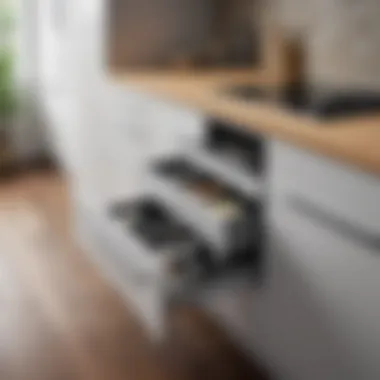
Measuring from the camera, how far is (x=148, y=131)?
8.57 ft

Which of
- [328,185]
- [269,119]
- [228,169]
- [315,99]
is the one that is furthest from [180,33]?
[328,185]

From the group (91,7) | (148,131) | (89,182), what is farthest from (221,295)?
(91,7)

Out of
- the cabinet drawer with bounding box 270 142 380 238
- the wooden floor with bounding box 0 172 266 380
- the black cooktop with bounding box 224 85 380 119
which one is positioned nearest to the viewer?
the cabinet drawer with bounding box 270 142 380 238

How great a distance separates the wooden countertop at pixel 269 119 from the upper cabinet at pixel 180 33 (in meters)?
0.17

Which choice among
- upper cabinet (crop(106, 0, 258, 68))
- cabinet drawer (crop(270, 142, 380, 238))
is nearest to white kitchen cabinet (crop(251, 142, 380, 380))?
cabinet drawer (crop(270, 142, 380, 238))

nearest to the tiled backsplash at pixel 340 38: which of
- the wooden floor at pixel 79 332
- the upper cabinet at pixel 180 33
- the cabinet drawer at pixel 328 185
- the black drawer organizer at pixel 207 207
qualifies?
the upper cabinet at pixel 180 33

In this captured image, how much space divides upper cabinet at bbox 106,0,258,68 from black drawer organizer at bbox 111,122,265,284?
0.66 meters

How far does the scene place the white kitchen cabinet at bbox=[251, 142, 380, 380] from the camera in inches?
62.1

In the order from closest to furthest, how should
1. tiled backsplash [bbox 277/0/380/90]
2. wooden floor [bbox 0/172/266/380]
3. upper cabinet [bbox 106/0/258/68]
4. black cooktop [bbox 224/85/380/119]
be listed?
1. black cooktop [bbox 224/85/380/119]
2. wooden floor [bbox 0/172/266/380]
3. tiled backsplash [bbox 277/0/380/90]
4. upper cabinet [bbox 106/0/258/68]

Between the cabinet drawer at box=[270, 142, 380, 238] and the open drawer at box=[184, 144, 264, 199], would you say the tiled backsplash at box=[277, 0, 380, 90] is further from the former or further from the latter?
the cabinet drawer at box=[270, 142, 380, 238]

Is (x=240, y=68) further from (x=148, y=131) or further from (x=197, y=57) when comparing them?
(x=148, y=131)

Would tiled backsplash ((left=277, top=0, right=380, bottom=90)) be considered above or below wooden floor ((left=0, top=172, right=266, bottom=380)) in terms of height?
above

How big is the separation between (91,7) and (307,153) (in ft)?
5.07

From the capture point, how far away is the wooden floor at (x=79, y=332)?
7.34 feet
